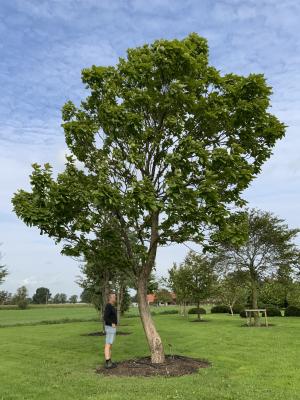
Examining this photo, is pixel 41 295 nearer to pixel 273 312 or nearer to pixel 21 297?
pixel 21 297

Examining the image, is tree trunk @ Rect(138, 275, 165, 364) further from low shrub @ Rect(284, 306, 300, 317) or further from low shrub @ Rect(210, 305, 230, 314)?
low shrub @ Rect(210, 305, 230, 314)

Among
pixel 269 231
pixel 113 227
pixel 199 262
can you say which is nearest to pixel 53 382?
pixel 113 227

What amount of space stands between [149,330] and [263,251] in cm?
A: 2155

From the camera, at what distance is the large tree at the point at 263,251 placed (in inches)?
1254

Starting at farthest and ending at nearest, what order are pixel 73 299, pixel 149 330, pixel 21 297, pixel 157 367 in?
pixel 73 299 → pixel 21 297 → pixel 149 330 → pixel 157 367

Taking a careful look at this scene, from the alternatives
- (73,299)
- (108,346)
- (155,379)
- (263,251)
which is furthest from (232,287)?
(73,299)

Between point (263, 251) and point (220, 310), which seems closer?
point (263, 251)

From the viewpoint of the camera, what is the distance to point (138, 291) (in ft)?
42.3

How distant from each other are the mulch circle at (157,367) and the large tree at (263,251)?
19.5 m

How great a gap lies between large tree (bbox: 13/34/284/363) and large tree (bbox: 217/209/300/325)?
19632 millimetres

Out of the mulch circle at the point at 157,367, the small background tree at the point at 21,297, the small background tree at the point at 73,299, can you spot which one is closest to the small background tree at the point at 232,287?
the mulch circle at the point at 157,367

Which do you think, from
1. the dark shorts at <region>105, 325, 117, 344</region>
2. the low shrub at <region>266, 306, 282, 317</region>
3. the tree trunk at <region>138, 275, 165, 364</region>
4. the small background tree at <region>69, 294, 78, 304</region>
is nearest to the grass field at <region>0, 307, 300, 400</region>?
the dark shorts at <region>105, 325, 117, 344</region>

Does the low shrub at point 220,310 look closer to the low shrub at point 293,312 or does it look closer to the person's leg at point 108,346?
the low shrub at point 293,312

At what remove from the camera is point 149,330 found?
1263cm
